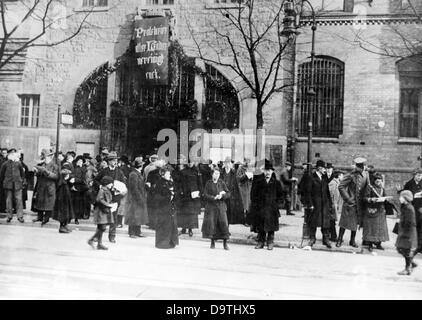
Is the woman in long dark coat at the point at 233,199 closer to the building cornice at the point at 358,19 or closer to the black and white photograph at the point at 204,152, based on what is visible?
the black and white photograph at the point at 204,152

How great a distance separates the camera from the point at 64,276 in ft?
20.7

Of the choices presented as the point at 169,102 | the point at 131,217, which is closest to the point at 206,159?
the point at 169,102

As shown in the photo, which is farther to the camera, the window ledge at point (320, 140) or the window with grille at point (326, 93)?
the window with grille at point (326, 93)

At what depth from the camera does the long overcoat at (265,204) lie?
919cm

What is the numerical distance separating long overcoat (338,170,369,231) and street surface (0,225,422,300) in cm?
84

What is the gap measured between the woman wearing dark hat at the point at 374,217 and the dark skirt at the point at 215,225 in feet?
9.26

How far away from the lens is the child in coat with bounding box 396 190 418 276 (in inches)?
279

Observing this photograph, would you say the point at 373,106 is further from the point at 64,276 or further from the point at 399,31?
the point at 64,276

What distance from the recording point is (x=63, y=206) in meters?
10.3

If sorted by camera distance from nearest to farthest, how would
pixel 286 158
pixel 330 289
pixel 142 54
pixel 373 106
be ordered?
pixel 330 289 → pixel 142 54 → pixel 373 106 → pixel 286 158

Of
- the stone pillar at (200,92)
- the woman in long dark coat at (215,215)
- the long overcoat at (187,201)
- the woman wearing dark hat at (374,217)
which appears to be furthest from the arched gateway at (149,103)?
the woman wearing dark hat at (374,217)

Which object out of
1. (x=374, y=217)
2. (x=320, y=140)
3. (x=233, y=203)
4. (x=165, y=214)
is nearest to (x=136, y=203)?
(x=165, y=214)

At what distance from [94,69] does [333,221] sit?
6475 millimetres

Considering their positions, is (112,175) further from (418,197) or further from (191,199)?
(418,197)
